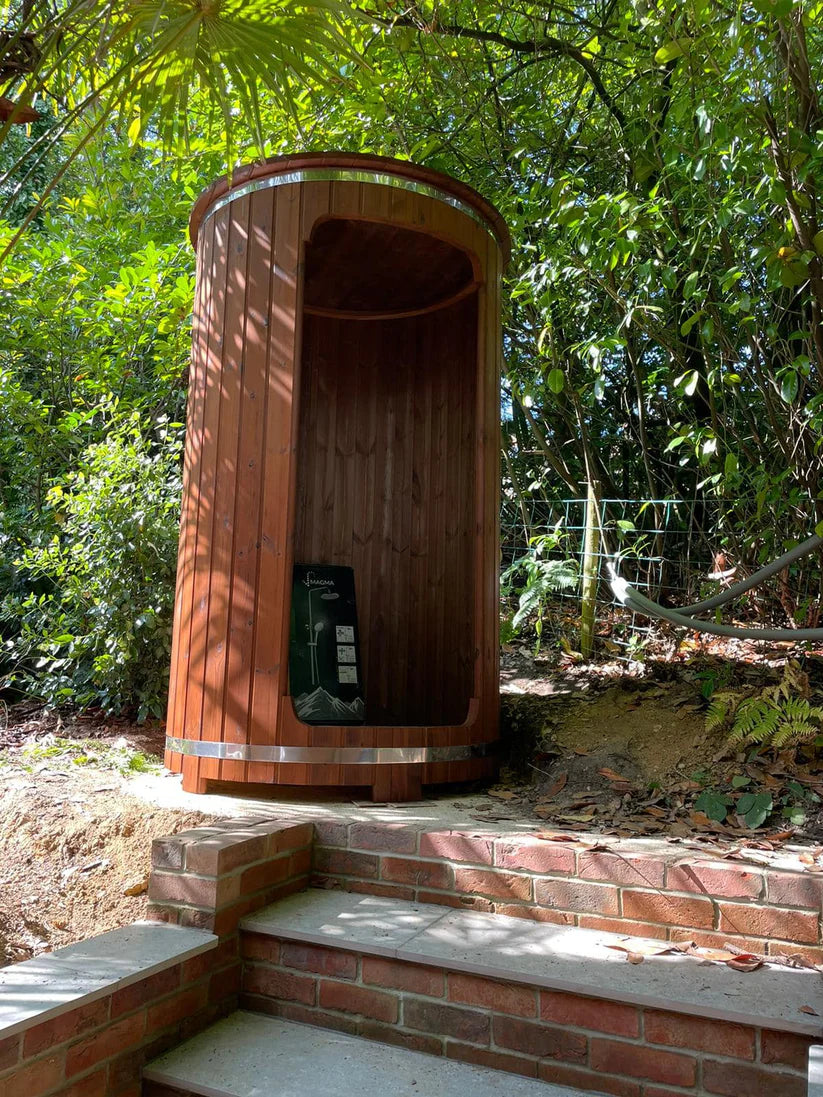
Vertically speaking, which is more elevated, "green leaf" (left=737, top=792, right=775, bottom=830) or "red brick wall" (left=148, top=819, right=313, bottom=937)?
"green leaf" (left=737, top=792, right=775, bottom=830)

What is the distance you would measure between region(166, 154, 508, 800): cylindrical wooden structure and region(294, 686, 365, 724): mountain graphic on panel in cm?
31

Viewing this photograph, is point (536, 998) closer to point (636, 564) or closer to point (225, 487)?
point (225, 487)

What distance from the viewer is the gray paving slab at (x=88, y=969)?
1604 millimetres

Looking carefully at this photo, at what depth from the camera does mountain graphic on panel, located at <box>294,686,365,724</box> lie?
Answer: 3.85 m

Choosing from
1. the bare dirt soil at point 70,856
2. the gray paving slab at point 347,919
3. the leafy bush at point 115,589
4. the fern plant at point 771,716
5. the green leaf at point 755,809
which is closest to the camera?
the gray paving slab at point 347,919

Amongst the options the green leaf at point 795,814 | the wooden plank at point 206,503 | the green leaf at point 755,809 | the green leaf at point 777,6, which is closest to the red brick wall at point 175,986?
the wooden plank at point 206,503

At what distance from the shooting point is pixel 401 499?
4.48 meters

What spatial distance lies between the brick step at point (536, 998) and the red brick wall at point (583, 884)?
6 cm

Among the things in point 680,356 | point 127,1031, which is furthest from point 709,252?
point 127,1031

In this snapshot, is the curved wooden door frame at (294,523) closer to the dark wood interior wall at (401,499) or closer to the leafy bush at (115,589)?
the dark wood interior wall at (401,499)

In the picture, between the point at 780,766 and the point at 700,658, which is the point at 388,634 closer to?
the point at 700,658

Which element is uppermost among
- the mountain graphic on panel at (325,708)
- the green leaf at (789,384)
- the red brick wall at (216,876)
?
the green leaf at (789,384)

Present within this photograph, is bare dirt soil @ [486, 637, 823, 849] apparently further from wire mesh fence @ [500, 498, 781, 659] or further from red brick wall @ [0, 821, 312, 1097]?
red brick wall @ [0, 821, 312, 1097]

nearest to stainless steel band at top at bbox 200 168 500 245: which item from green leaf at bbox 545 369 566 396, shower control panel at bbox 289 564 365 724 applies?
green leaf at bbox 545 369 566 396
